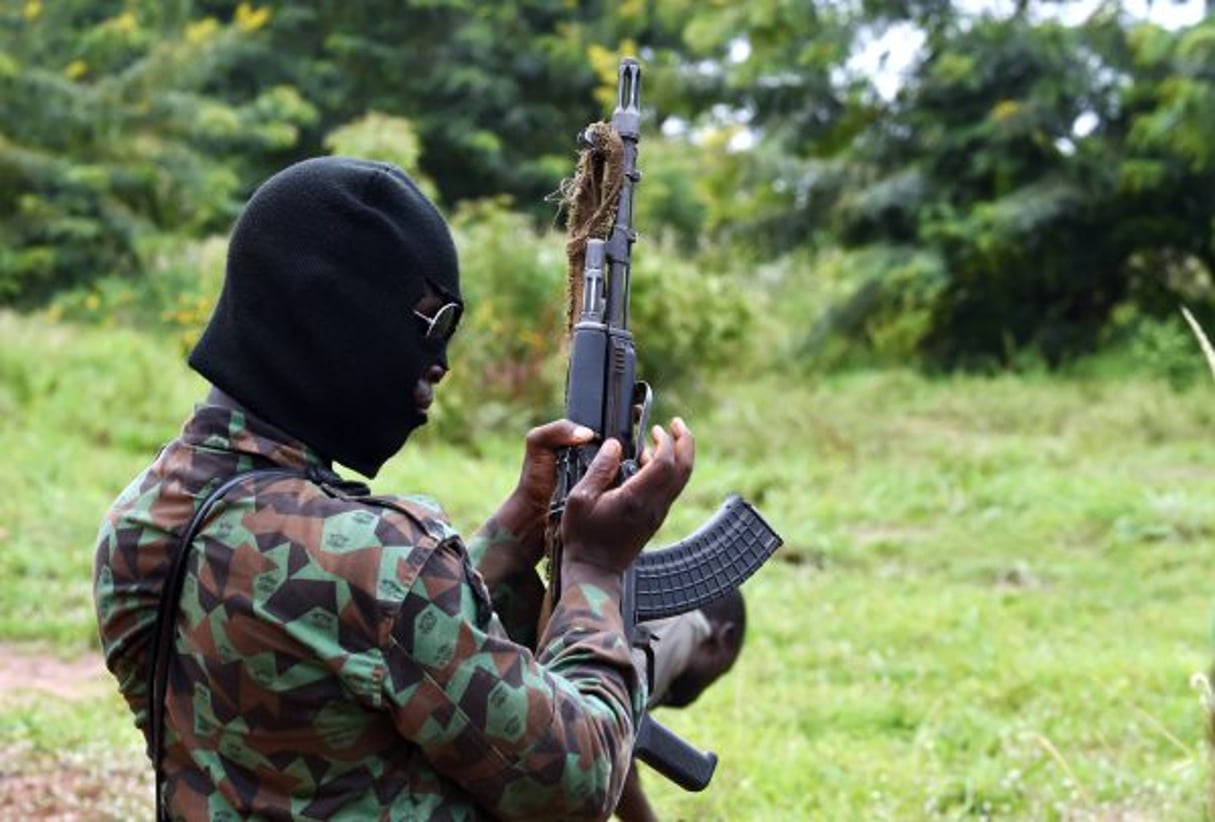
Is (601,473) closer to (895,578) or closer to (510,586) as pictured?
(510,586)

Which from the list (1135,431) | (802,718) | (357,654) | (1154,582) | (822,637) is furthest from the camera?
(1135,431)

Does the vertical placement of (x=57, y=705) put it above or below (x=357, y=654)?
below

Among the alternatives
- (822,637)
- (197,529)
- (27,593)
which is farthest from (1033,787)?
(27,593)

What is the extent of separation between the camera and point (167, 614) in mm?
1889

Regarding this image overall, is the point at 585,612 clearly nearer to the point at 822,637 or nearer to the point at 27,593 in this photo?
the point at 822,637

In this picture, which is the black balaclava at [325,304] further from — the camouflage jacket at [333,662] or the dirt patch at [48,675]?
the dirt patch at [48,675]

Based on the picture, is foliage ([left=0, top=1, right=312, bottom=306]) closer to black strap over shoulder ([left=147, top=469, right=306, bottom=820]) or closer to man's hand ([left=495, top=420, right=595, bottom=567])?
man's hand ([left=495, top=420, right=595, bottom=567])

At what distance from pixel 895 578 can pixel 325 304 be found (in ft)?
20.8

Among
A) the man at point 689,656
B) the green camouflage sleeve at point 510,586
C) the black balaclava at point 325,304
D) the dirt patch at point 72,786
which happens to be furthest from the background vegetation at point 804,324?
the black balaclava at point 325,304

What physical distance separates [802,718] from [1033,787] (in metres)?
1.04

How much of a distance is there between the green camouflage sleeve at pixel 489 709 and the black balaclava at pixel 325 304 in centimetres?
21

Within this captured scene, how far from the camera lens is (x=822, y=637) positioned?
680 cm

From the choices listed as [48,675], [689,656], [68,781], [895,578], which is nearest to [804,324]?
[895,578]

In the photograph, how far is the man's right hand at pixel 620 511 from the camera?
2.02m
